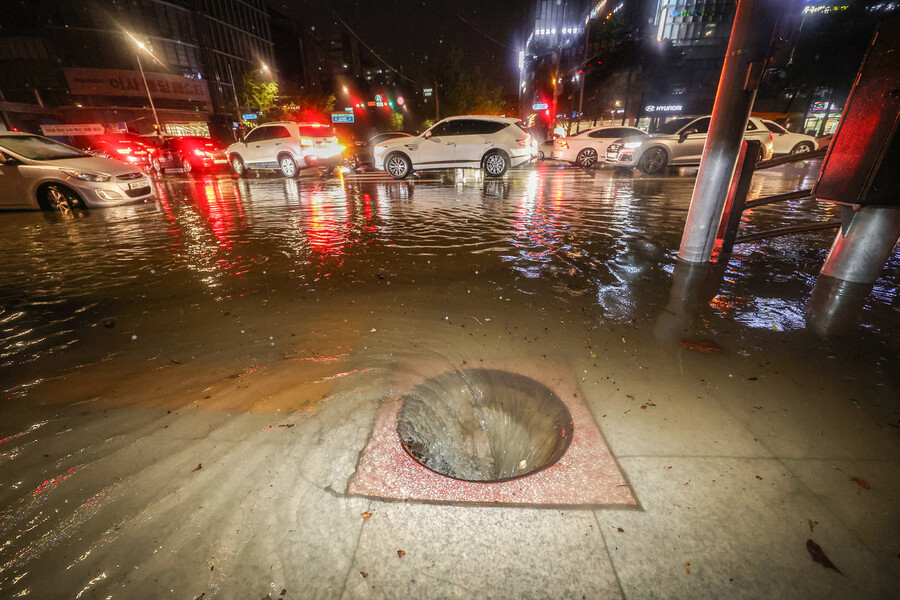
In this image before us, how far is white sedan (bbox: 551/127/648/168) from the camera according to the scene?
13.7 m

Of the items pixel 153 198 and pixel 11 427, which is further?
pixel 153 198

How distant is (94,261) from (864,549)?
710cm

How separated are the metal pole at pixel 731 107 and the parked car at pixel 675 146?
8.76m

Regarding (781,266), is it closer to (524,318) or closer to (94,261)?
(524,318)

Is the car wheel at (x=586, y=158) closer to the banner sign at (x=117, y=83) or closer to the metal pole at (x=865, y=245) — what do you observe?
the metal pole at (x=865, y=245)

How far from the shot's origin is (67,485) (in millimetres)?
1604

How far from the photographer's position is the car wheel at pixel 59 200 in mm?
7449

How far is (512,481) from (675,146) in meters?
13.1

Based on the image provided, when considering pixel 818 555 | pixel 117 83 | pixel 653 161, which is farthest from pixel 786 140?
pixel 117 83

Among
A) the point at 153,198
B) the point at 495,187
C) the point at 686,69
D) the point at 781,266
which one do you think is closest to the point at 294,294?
the point at 781,266

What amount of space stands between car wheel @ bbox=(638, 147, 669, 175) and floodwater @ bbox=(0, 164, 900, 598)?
265 inches

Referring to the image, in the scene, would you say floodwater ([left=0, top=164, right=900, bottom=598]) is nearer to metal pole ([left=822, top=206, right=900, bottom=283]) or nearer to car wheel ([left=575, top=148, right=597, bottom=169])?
metal pole ([left=822, top=206, right=900, bottom=283])

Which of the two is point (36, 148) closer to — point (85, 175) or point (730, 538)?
point (85, 175)

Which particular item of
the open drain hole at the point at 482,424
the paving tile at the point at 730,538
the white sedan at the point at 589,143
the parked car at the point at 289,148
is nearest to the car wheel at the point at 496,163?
the white sedan at the point at 589,143
